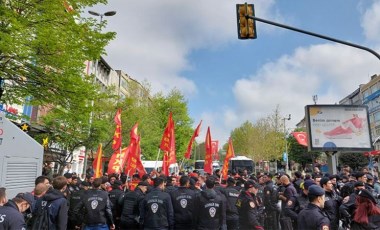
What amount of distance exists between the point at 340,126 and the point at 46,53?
13763 mm

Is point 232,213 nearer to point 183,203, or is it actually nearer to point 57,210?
point 183,203

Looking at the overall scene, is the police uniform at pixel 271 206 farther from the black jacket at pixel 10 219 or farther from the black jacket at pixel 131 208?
the black jacket at pixel 10 219

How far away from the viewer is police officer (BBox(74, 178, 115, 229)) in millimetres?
6722

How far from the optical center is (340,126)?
16.0 m

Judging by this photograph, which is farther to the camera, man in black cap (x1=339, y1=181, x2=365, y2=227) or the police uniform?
the police uniform

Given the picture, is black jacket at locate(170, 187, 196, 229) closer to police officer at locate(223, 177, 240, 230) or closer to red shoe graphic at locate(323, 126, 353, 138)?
police officer at locate(223, 177, 240, 230)

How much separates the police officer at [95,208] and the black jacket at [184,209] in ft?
4.78

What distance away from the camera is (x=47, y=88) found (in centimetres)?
1135

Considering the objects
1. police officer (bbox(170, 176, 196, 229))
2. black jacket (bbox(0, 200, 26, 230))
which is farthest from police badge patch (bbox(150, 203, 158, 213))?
black jacket (bbox(0, 200, 26, 230))

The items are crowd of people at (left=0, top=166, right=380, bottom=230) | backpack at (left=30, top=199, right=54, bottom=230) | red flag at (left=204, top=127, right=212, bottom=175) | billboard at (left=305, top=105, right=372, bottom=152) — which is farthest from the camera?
billboard at (left=305, top=105, right=372, bottom=152)

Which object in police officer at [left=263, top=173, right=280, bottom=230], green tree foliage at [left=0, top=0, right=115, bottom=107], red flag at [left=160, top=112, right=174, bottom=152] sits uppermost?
green tree foliage at [left=0, top=0, right=115, bottom=107]

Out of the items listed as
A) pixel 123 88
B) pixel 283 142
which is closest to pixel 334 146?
pixel 283 142

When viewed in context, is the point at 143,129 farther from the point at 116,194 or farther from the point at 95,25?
the point at 116,194

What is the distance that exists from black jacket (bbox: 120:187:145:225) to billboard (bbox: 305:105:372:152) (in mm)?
10807
